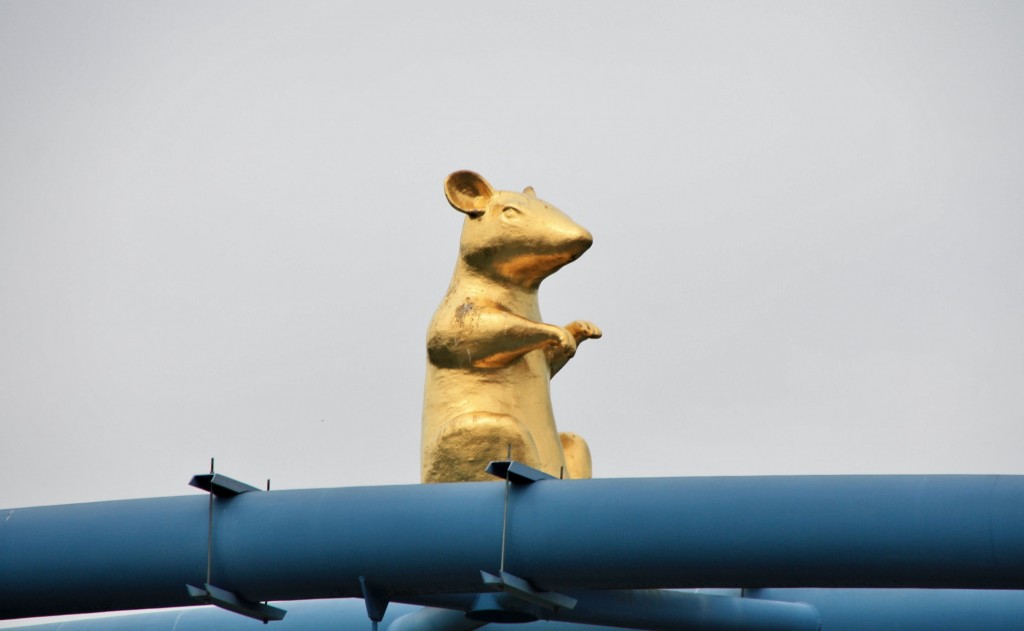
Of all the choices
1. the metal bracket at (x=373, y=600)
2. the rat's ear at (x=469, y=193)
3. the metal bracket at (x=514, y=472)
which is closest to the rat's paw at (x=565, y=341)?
the rat's ear at (x=469, y=193)

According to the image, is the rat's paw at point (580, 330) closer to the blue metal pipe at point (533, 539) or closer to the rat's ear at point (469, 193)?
the rat's ear at point (469, 193)

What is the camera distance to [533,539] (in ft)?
44.4

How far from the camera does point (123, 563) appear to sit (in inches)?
569

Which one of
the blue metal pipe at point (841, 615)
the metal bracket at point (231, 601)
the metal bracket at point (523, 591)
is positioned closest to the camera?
the metal bracket at point (523, 591)

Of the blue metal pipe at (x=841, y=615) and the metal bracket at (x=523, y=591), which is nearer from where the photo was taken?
the metal bracket at (x=523, y=591)

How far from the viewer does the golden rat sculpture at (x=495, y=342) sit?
16578 mm

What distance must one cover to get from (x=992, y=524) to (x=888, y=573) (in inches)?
28.2

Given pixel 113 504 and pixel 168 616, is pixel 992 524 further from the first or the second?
pixel 168 616

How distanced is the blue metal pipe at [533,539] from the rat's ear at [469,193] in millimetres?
3838

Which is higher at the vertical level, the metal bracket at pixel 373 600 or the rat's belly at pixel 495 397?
the rat's belly at pixel 495 397

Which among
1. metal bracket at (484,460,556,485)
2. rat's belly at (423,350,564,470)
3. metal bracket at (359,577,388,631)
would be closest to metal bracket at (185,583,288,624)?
metal bracket at (359,577,388,631)

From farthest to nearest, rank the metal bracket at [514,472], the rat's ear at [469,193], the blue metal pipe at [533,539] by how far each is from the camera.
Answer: the rat's ear at [469,193], the metal bracket at [514,472], the blue metal pipe at [533,539]

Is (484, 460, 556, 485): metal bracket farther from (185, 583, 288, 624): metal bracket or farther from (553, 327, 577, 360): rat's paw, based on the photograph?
(553, 327, 577, 360): rat's paw

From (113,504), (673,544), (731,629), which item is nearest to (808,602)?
(731,629)
